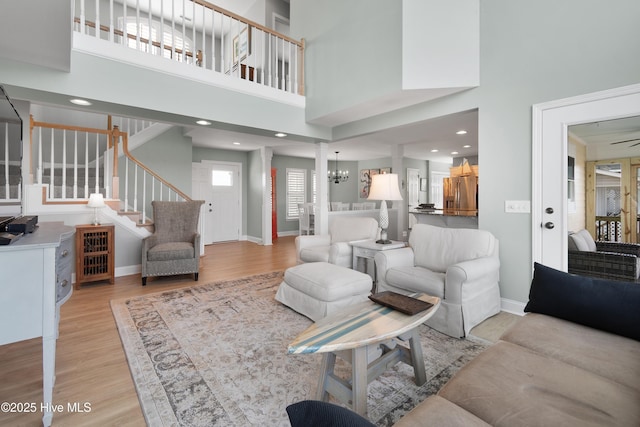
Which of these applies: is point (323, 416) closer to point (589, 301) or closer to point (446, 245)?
point (589, 301)

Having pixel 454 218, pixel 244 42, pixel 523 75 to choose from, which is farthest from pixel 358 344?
pixel 244 42

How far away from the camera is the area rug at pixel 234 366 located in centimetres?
167

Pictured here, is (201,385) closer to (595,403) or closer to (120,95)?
(595,403)

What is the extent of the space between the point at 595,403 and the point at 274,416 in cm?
139

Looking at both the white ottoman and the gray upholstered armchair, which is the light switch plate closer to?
the white ottoman

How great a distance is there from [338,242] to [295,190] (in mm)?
5215

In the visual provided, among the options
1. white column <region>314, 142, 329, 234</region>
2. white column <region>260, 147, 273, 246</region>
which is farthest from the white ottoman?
white column <region>260, 147, 273, 246</region>

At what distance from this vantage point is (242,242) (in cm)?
782

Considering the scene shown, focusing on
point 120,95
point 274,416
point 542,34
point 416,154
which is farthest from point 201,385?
point 416,154

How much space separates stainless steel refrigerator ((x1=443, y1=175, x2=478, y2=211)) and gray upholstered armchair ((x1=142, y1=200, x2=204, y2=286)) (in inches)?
167

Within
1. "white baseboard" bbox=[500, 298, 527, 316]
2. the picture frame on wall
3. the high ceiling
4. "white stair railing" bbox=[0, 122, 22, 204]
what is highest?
the picture frame on wall

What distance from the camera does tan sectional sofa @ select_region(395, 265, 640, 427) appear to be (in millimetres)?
974

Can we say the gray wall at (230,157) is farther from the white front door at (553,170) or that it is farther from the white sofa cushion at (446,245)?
A: the white front door at (553,170)

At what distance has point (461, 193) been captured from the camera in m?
5.18
